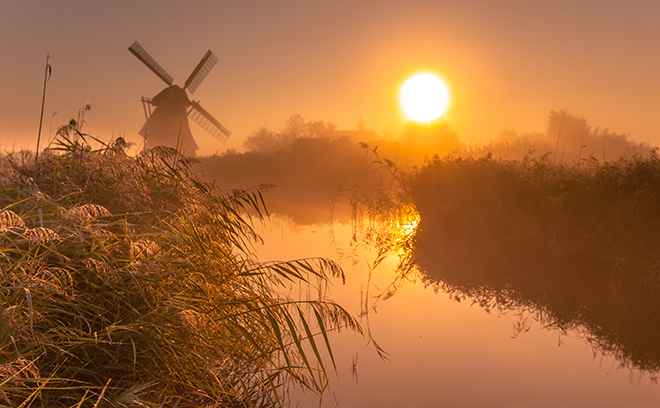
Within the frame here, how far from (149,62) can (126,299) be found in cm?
2980

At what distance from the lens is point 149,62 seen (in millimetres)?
28844

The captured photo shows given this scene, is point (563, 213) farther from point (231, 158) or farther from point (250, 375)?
point (231, 158)

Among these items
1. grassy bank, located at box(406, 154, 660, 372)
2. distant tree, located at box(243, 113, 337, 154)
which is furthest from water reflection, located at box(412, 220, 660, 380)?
distant tree, located at box(243, 113, 337, 154)

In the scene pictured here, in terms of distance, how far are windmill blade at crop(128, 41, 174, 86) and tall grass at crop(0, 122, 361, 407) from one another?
2694cm

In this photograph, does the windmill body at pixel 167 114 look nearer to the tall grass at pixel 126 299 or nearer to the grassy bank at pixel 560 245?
the grassy bank at pixel 560 245

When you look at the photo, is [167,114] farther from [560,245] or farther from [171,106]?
[560,245]

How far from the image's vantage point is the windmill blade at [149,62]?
2777 cm

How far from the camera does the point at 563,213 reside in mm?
7473

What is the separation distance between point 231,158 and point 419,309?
26.9 metres

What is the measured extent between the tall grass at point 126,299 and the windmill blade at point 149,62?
26.9m

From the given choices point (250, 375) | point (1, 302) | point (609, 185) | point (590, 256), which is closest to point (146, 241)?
point (1, 302)

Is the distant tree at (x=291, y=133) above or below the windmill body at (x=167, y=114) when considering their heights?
above

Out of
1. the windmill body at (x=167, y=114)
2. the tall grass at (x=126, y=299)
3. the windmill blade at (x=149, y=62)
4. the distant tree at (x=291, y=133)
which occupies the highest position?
the distant tree at (x=291, y=133)

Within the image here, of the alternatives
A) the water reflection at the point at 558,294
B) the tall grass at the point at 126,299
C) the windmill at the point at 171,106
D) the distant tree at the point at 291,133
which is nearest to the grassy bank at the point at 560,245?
the water reflection at the point at 558,294
